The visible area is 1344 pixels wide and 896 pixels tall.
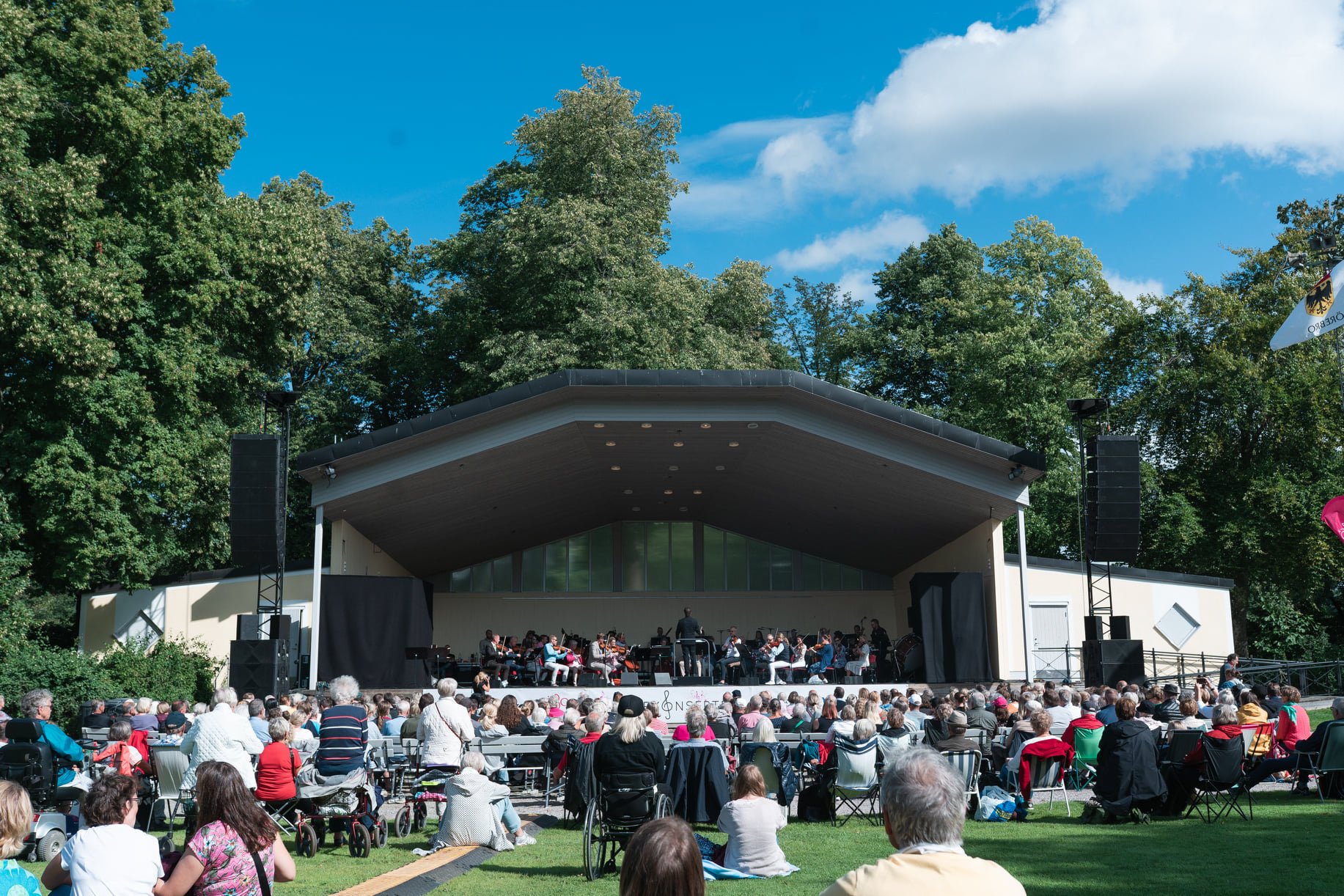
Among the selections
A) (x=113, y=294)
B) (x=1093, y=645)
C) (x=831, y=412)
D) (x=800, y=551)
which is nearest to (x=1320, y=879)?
(x=1093, y=645)

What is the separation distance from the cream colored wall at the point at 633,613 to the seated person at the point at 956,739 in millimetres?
17395

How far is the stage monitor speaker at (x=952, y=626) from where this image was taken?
1800cm

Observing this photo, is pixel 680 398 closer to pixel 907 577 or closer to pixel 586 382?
pixel 586 382

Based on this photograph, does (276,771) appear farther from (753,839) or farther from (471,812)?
(753,839)

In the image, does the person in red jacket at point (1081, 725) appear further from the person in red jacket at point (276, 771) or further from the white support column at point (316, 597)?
the white support column at point (316, 597)

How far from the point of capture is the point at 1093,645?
51.7ft

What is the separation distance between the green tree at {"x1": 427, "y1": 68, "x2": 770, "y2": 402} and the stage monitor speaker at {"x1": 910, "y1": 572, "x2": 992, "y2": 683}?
9.25m

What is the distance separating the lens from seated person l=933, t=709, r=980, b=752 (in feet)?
28.7

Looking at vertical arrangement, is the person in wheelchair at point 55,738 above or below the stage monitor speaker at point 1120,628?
below

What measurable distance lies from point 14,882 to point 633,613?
23.1m

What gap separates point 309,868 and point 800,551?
20492 millimetres

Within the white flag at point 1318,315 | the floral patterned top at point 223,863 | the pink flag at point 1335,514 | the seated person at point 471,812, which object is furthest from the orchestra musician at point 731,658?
the floral patterned top at point 223,863

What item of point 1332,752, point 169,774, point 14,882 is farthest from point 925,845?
point 1332,752

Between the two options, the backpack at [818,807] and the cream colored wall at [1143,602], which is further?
the cream colored wall at [1143,602]
